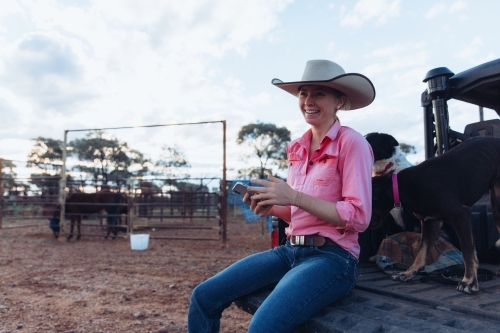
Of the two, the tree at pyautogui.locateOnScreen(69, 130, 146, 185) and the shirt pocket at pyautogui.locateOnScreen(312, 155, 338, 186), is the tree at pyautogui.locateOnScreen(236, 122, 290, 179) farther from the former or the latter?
the shirt pocket at pyautogui.locateOnScreen(312, 155, 338, 186)

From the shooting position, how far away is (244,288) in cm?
208

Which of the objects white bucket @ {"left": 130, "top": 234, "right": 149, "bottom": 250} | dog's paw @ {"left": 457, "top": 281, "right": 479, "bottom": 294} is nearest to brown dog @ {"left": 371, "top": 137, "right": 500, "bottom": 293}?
dog's paw @ {"left": 457, "top": 281, "right": 479, "bottom": 294}

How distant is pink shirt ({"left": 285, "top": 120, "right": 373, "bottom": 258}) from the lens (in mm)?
1867

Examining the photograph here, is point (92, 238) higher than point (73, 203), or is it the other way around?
point (73, 203)

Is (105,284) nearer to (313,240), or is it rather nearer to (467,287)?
(313,240)

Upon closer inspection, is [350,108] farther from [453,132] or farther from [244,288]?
[453,132]

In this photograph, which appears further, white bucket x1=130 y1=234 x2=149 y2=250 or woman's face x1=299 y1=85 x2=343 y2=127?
white bucket x1=130 y1=234 x2=149 y2=250

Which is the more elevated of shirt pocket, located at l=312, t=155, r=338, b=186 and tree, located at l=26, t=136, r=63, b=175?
tree, located at l=26, t=136, r=63, b=175

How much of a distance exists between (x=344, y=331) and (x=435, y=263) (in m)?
1.21

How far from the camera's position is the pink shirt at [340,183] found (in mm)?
1867

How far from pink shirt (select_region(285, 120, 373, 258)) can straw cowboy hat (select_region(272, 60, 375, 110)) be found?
175 mm

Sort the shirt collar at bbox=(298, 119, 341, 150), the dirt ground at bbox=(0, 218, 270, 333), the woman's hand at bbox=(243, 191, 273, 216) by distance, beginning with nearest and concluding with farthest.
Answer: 1. the woman's hand at bbox=(243, 191, 273, 216)
2. the shirt collar at bbox=(298, 119, 341, 150)
3. the dirt ground at bbox=(0, 218, 270, 333)

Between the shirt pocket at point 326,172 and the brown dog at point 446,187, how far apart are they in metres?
0.53

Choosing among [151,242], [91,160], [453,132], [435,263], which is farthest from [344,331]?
[91,160]
